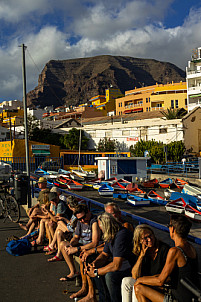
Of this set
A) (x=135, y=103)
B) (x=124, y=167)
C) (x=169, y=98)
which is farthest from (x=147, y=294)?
(x=135, y=103)

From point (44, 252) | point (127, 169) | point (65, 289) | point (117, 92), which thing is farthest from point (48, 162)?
point (117, 92)

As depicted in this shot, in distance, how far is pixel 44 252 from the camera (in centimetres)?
680

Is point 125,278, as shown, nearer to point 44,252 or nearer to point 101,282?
point 101,282

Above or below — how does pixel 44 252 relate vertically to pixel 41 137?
below

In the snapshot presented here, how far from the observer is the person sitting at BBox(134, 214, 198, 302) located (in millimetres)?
3262

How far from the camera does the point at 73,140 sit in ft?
147

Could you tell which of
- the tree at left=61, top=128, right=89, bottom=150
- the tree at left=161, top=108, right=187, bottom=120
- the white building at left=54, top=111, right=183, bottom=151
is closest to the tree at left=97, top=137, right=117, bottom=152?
the white building at left=54, top=111, right=183, bottom=151

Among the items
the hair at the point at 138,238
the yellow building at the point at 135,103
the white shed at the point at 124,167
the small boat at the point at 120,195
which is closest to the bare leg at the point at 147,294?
the hair at the point at 138,238

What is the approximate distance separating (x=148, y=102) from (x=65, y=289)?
246ft

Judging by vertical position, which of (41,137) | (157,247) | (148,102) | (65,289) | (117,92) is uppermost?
(117,92)

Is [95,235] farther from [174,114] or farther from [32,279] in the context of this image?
[174,114]

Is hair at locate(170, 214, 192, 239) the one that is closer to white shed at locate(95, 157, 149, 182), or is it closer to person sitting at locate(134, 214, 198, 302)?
person sitting at locate(134, 214, 198, 302)

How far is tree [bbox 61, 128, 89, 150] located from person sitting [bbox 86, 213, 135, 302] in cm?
4035

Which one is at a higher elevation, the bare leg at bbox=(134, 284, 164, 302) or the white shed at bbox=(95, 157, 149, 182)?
the white shed at bbox=(95, 157, 149, 182)
